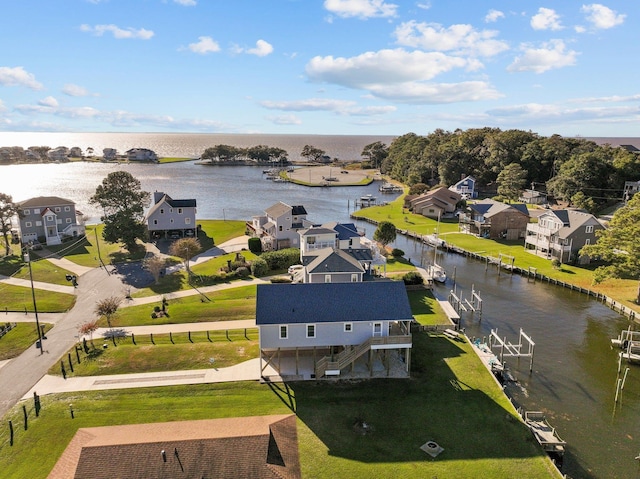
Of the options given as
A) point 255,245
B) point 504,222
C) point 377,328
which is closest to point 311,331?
point 377,328

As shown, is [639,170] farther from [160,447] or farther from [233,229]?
[160,447]

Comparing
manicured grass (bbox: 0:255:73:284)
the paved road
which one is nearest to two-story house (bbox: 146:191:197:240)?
the paved road

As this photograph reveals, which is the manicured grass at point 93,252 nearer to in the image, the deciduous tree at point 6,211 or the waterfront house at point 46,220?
the waterfront house at point 46,220

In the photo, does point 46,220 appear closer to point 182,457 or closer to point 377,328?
point 377,328

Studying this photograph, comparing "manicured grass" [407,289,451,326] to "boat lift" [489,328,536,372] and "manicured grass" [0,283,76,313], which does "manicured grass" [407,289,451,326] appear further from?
"manicured grass" [0,283,76,313]

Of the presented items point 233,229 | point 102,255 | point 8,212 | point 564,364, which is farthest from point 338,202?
point 564,364
